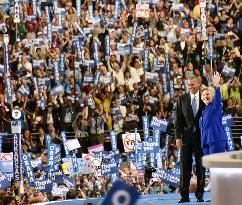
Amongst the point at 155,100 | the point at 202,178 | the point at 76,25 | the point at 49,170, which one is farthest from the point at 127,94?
the point at 202,178

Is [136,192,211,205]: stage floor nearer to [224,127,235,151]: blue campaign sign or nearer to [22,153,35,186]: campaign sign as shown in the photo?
[22,153,35,186]: campaign sign

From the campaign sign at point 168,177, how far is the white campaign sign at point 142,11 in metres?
6.37

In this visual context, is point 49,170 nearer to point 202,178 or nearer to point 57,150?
point 57,150

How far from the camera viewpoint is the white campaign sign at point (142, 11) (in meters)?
22.2

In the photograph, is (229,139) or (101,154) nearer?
(101,154)

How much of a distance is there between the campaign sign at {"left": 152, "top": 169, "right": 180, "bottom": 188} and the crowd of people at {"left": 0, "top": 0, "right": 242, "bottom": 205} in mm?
1713

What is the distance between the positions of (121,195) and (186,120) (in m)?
7.19

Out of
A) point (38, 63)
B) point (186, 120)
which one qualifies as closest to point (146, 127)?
point (38, 63)

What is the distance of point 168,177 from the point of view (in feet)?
54.4

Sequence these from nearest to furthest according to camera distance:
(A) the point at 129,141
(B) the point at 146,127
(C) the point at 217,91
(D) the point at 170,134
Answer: (C) the point at 217,91 → (A) the point at 129,141 → (B) the point at 146,127 → (D) the point at 170,134

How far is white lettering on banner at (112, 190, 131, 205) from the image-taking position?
172 inches

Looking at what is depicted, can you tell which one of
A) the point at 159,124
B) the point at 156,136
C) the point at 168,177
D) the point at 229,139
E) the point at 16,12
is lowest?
the point at 168,177

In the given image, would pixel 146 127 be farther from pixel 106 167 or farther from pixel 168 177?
pixel 168 177

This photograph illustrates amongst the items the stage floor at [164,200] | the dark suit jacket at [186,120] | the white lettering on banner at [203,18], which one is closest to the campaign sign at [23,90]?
the white lettering on banner at [203,18]
